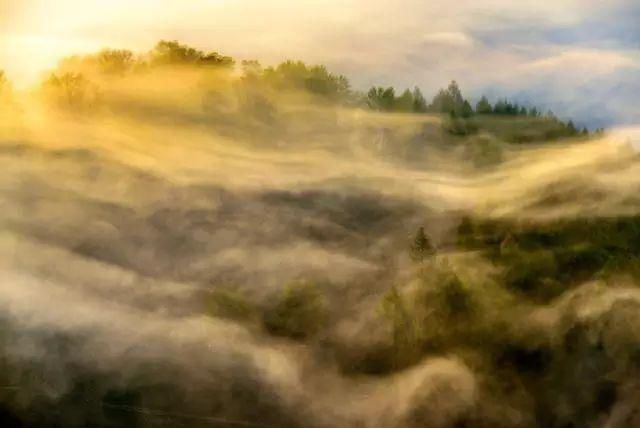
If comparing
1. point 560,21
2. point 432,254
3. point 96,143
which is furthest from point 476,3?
point 96,143

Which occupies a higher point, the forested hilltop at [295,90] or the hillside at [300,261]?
the forested hilltop at [295,90]

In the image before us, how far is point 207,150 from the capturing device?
4.02 ft

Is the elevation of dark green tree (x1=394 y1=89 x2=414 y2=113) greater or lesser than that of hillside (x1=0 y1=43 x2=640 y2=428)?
greater

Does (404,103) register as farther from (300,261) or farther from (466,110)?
(300,261)

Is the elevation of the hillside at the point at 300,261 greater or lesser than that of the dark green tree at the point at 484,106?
lesser

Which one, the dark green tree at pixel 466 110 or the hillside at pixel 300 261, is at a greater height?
the dark green tree at pixel 466 110

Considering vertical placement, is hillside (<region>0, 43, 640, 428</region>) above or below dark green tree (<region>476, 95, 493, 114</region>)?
below

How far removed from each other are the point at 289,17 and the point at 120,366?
1.68 ft

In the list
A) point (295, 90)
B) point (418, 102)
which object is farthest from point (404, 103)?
point (295, 90)

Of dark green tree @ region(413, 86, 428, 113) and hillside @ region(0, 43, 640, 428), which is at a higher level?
dark green tree @ region(413, 86, 428, 113)

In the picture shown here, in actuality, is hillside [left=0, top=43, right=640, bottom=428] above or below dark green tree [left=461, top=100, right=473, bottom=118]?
below

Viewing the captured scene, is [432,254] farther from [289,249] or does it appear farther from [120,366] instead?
[120,366]

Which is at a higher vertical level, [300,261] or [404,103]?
[404,103]

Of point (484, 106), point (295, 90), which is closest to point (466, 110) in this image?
point (484, 106)
